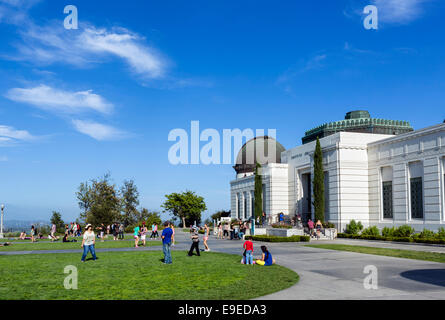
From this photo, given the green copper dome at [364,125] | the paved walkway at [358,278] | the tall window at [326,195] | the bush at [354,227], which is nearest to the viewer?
the paved walkway at [358,278]

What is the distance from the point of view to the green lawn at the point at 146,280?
10.1m

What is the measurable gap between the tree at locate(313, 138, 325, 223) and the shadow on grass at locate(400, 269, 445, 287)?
21165 millimetres

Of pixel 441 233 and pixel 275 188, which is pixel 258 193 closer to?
pixel 275 188

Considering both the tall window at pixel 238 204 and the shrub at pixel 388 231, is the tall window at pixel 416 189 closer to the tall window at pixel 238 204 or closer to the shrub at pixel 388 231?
the shrub at pixel 388 231

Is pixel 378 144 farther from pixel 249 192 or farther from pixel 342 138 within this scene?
pixel 249 192

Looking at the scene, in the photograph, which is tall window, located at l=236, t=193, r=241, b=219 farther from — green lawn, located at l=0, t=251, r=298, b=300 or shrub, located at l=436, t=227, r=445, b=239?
green lawn, located at l=0, t=251, r=298, b=300

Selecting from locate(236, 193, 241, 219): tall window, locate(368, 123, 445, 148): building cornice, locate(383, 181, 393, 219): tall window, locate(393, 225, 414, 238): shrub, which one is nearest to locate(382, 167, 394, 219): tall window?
locate(383, 181, 393, 219): tall window

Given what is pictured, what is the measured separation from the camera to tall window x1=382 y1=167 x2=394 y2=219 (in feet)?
106

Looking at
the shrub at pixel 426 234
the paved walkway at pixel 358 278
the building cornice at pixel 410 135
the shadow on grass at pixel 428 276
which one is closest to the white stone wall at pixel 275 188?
the building cornice at pixel 410 135

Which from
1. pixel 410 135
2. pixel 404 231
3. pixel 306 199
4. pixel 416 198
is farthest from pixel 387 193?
pixel 306 199

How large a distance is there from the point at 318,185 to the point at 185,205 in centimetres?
3753

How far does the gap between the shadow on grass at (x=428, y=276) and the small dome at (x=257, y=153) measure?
49.9 metres
